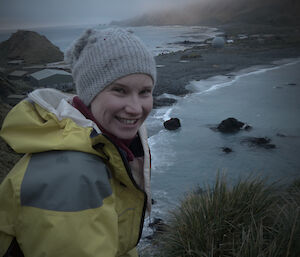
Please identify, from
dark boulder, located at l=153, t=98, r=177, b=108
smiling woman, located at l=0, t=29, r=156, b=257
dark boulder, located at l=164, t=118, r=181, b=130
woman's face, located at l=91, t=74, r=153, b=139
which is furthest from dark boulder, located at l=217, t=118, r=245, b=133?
woman's face, located at l=91, t=74, r=153, b=139

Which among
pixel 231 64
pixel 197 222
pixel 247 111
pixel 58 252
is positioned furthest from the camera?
pixel 231 64

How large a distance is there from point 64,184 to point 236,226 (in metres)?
1.95

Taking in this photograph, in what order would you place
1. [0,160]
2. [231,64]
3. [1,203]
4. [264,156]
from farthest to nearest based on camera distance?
[231,64], [264,156], [0,160], [1,203]

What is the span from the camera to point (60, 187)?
910mm

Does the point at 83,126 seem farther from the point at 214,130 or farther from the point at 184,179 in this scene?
the point at 214,130

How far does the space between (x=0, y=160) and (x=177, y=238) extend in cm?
274

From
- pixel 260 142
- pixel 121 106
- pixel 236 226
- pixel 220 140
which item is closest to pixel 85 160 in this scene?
pixel 121 106

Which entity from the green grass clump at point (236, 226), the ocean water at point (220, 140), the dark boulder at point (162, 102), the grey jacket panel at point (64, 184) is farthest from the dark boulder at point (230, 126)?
the grey jacket panel at point (64, 184)

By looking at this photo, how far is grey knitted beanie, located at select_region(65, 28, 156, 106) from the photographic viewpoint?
138 cm

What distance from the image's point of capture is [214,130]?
7.64 metres

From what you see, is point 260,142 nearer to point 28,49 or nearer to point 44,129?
point 44,129

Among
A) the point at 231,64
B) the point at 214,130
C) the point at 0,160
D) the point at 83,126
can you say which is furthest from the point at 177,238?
Result: the point at 231,64

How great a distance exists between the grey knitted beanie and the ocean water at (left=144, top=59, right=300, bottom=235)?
150 cm

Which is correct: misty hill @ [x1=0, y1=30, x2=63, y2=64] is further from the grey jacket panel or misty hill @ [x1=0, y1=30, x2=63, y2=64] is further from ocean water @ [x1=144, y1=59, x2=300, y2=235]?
the grey jacket panel
